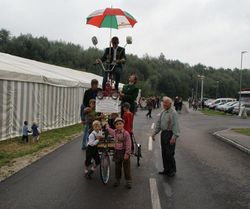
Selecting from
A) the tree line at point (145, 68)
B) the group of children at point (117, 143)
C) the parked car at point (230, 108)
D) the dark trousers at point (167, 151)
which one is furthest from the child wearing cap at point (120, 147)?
the parked car at point (230, 108)

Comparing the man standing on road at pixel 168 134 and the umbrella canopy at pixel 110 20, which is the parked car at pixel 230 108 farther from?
the man standing on road at pixel 168 134

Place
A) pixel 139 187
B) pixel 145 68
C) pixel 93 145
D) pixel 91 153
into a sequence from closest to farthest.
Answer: pixel 139 187 < pixel 93 145 < pixel 91 153 < pixel 145 68

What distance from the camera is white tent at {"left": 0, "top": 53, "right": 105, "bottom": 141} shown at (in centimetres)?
1420

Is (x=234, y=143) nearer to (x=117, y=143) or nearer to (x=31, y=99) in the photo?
(x=31, y=99)

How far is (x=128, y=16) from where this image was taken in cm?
954

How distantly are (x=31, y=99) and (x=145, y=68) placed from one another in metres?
109

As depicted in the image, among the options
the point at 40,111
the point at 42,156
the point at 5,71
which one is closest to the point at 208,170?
the point at 42,156

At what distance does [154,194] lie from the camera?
6891 mm

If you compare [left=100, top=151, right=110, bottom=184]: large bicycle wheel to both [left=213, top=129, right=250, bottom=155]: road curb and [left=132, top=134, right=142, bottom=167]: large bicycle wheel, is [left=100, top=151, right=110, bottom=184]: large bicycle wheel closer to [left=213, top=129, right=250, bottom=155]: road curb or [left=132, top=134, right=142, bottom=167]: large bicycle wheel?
[left=132, top=134, right=142, bottom=167]: large bicycle wheel

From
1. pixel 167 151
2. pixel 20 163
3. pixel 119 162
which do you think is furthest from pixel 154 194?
pixel 20 163

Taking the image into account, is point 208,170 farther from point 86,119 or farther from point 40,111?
point 40,111

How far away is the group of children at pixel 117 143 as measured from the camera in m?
7.57

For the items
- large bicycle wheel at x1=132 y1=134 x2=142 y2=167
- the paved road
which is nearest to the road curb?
the paved road

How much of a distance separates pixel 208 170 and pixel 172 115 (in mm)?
1740
